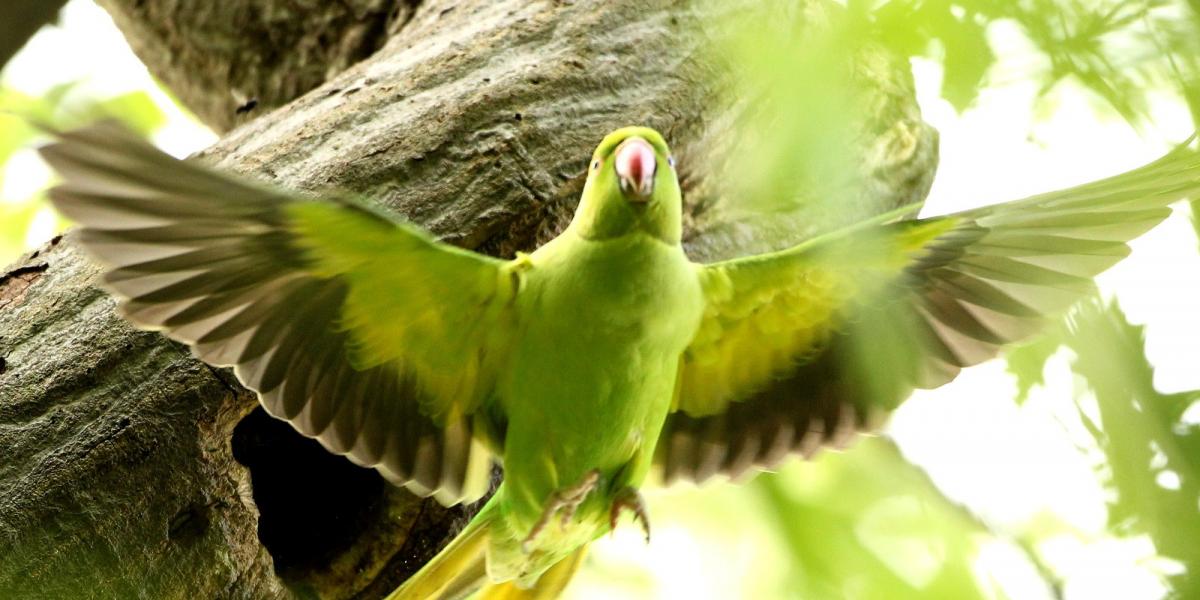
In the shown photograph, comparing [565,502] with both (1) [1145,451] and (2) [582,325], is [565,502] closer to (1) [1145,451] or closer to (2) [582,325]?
(2) [582,325]

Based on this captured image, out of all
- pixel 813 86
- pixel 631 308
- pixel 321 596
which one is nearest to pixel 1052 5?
pixel 813 86

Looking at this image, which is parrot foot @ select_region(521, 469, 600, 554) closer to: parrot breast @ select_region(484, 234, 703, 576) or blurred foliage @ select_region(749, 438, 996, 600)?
parrot breast @ select_region(484, 234, 703, 576)

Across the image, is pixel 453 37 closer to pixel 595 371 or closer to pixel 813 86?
pixel 595 371

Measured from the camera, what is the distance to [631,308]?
2322mm

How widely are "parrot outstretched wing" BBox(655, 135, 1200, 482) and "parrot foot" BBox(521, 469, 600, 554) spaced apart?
0.36 m

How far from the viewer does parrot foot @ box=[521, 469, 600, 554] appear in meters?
2.44

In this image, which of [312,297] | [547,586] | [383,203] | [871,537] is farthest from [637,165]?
[547,586]

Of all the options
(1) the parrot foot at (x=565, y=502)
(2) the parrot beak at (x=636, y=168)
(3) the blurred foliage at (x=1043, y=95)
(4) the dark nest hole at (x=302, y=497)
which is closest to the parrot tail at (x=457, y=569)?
(1) the parrot foot at (x=565, y=502)

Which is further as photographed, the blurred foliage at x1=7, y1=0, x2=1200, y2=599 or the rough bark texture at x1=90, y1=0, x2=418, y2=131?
the rough bark texture at x1=90, y1=0, x2=418, y2=131

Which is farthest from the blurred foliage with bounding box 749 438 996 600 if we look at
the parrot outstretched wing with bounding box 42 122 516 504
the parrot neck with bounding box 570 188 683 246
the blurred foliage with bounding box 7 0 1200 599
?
the parrot outstretched wing with bounding box 42 122 516 504

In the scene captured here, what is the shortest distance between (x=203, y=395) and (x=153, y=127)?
7.54ft

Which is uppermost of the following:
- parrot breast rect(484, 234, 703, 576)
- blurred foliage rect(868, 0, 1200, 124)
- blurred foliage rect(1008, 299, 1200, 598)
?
blurred foliage rect(868, 0, 1200, 124)

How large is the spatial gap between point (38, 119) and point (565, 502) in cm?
134

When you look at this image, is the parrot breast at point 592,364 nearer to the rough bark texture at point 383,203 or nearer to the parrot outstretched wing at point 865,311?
the parrot outstretched wing at point 865,311
